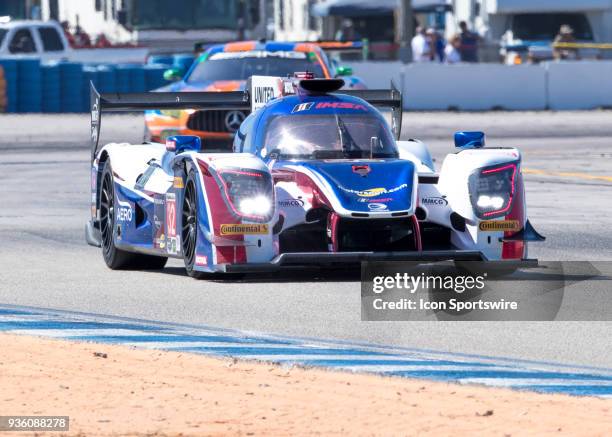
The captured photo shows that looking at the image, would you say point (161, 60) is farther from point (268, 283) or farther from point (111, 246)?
point (268, 283)

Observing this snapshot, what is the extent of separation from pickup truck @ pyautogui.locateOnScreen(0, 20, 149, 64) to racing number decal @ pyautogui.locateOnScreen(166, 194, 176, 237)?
25477 mm

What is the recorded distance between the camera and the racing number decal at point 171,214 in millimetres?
11828

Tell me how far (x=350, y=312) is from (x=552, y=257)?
3.55m

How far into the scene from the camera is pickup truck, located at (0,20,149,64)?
123ft

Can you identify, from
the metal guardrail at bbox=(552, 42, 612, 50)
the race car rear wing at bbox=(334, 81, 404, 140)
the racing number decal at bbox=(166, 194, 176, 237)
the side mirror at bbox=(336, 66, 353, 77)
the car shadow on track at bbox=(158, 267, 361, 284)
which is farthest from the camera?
the metal guardrail at bbox=(552, 42, 612, 50)

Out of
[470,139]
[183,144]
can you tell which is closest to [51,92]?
[183,144]

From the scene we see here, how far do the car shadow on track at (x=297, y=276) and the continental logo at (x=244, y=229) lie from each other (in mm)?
595

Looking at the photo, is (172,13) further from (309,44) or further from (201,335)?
(201,335)

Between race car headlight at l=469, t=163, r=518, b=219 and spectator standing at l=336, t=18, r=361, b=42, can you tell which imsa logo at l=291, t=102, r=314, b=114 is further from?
spectator standing at l=336, t=18, r=361, b=42

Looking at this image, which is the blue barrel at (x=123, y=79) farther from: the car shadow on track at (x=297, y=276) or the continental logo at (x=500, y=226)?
the continental logo at (x=500, y=226)

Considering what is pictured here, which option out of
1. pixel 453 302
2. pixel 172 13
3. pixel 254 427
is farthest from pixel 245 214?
pixel 172 13

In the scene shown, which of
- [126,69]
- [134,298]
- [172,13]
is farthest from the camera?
[172,13]

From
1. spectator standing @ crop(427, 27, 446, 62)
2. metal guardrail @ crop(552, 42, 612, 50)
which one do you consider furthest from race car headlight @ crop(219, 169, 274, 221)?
metal guardrail @ crop(552, 42, 612, 50)

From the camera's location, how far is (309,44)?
24.6m
